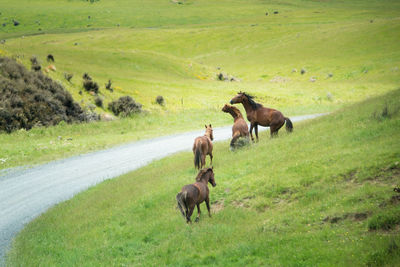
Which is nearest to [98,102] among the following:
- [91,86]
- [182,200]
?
[91,86]

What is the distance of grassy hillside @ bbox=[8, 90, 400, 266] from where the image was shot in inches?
319

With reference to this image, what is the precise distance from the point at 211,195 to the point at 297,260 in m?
5.41

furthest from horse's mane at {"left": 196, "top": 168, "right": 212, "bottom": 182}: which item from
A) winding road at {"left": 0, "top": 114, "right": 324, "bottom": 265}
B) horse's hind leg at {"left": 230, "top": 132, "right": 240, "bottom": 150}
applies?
horse's hind leg at {"left": 230, "top": 132, "right": 240, "bottom": 150}

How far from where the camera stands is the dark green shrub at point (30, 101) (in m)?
30.9

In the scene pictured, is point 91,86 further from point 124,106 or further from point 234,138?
point 234,138

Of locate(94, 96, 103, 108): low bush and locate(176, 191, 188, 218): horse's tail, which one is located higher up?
locate(176, 191, 188, 218): horse's tail

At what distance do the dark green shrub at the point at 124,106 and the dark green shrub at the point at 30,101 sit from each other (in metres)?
4.20

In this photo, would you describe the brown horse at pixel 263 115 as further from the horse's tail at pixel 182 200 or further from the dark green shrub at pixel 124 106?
the dark green shrub at pixel 124 106

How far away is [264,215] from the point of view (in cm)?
1038

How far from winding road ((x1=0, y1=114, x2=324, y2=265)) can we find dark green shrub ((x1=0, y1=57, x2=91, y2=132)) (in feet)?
30.3

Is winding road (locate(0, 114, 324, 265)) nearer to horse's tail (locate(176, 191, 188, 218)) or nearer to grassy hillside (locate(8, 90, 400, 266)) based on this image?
grassy hillside (locate(8, 90, 400, 266))

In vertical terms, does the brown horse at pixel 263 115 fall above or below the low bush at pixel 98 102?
above

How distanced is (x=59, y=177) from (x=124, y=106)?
20957 mm

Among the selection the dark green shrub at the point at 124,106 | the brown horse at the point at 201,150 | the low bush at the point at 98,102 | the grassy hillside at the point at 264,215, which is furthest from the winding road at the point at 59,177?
the low bush at the point at 98,102
